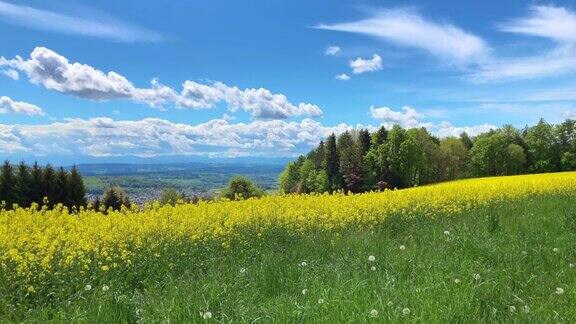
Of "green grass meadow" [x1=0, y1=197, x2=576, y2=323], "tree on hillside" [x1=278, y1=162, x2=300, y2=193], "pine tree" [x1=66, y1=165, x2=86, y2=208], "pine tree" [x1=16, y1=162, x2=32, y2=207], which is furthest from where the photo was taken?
"tree on hillside" [x1=278, y1=162, x2=300, y2=193]

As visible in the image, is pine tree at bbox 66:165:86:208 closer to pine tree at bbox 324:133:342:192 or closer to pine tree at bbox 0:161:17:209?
pine tree at bbox 0:161:17:209

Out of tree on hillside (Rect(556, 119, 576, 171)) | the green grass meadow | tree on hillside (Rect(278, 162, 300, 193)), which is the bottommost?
tree on hillside (Rect(278, 162, 300, 193))

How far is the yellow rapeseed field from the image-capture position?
7.43 m

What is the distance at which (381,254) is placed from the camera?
7.31 meters

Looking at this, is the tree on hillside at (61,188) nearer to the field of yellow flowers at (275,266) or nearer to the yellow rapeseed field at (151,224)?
the yellow rapeseed field at (151,224)

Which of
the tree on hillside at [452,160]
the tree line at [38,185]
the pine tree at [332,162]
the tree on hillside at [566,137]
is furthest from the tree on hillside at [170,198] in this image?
the tree on hillside at [566,137]

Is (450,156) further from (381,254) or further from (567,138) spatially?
(381,254)

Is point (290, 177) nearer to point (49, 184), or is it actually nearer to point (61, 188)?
point (61, 188)

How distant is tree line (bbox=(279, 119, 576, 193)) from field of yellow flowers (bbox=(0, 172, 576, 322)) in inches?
2321

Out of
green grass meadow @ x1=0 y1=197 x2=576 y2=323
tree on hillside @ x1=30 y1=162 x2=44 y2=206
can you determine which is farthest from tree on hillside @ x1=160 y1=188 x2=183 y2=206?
tree on hillside @ x1=30 y1=162 x2=44 y2=206

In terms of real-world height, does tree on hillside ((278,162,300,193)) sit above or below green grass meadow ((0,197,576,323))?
below

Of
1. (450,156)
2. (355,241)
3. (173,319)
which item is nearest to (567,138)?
(450,156)

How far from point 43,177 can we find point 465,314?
49403 mm

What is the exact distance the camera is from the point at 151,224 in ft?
32.1
